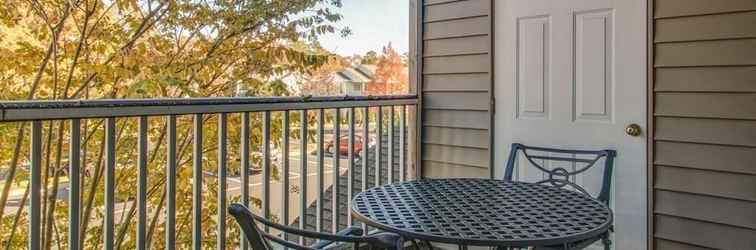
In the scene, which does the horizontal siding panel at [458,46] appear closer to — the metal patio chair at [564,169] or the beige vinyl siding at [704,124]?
the metal patio chair at [564,169]

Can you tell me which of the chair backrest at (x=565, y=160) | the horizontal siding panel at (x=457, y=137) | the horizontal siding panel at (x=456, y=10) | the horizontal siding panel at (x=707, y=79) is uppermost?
the horizontal siding panel at (x=456, y=10)

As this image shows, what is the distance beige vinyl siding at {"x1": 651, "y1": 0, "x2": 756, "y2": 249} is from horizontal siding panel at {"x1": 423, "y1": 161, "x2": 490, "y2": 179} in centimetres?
94

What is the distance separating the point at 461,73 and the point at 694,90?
1203 millimetres

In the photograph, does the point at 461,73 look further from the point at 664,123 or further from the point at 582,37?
the point at 664,123

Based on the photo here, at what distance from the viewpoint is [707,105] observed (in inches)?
81.4

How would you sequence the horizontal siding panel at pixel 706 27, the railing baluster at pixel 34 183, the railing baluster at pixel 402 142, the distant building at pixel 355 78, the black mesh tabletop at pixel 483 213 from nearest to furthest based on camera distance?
1. the black mesh tabletop at pixel 483 213
2. the railing baluster at pixel 34 183
3. the horizontal siding panel at pixel 706 27
4. the railing baluster at pixel 402 142
5. the distant building at pixel 355 78

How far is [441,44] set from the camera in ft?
9.94

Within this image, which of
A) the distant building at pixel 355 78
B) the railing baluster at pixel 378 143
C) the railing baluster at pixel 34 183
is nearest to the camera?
the railing baluster at pixel 34 183

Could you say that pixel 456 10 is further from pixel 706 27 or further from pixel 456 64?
pixel 706 27

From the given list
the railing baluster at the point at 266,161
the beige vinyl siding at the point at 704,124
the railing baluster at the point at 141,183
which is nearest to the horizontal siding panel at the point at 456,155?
the beige vinyl siding at the point at 704,124

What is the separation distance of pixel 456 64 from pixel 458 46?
11cm

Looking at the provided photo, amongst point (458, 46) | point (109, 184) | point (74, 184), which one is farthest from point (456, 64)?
point (74, 184)

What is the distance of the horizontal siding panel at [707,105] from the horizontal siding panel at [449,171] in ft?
3.25

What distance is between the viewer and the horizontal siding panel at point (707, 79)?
196cm
